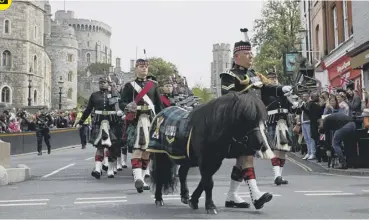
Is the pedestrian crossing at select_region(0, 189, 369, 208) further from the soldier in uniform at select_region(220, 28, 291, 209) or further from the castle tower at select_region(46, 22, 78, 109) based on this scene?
the castle tower at select_region(46, 22, 78, 109)

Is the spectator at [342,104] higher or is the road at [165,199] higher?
the spectator at [342,104]

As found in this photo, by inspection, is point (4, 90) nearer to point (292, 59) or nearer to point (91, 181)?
point (292, 59)

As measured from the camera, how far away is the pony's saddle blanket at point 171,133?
286 inches

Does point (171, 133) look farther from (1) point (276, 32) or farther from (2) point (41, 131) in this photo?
(1) point (276, 32)

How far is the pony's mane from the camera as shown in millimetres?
6637

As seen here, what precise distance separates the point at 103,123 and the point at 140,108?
244 cm

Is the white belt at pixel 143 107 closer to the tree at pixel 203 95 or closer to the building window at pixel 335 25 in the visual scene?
the tree at pixel 203 95

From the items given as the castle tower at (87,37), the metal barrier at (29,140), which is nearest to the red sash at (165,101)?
the metal barrier at (29,140)

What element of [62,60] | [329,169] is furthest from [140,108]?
[62,60]

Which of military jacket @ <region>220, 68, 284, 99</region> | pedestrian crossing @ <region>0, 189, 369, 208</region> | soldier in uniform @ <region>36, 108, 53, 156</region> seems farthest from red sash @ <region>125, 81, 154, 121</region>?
soldier in uniform @ <region>36, 108, 53, 156</region>

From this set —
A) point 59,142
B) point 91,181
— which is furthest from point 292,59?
point 91,181

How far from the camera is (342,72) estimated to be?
2827 cm

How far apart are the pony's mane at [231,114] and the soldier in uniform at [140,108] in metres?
3.01

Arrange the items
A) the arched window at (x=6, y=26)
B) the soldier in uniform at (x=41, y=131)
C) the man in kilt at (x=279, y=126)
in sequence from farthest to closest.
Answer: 1. the arched window at (x=6, y=26)
2. the soldier in uniform at (x=41, y=131)
3. the man in kilt at (x=279, y=126)
